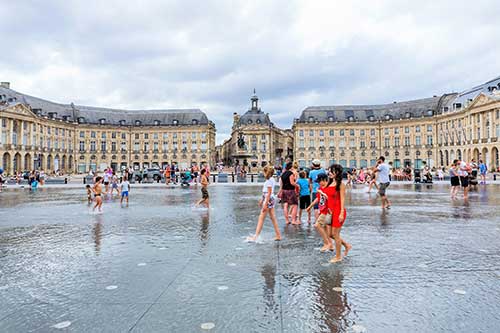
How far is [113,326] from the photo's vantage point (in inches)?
159

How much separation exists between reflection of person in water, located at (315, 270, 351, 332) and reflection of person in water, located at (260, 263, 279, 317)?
552mm

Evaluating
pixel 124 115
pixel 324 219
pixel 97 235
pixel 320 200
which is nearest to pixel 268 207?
→ pixel 320 200

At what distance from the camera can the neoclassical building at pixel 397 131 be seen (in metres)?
73.2

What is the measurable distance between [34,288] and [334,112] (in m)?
94.8

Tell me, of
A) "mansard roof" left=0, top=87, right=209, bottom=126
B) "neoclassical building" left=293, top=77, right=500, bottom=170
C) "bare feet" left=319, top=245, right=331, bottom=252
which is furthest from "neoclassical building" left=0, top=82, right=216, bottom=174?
"bare feet" left=319, top=245, right=331, bottom=252

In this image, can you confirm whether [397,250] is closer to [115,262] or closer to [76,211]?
[115,262]

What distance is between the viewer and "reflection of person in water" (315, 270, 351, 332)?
4.13 metres

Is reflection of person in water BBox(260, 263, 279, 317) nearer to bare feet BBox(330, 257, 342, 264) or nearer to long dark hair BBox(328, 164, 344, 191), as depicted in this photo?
bare feet BBox(330, 257, 342, 264)

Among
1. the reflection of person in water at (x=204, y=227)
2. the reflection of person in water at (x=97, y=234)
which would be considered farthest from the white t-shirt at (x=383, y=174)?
the reflection of person in water at (x=97, y=234)

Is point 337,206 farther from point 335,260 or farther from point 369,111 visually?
point 369,111

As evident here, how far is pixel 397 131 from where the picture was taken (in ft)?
296

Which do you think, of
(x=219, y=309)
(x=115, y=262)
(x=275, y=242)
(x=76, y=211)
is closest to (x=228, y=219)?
(x=275, y=242)

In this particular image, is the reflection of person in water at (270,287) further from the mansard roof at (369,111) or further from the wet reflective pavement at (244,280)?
the mansard roof at (369,111)

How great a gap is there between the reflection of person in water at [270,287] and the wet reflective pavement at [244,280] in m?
0.02
